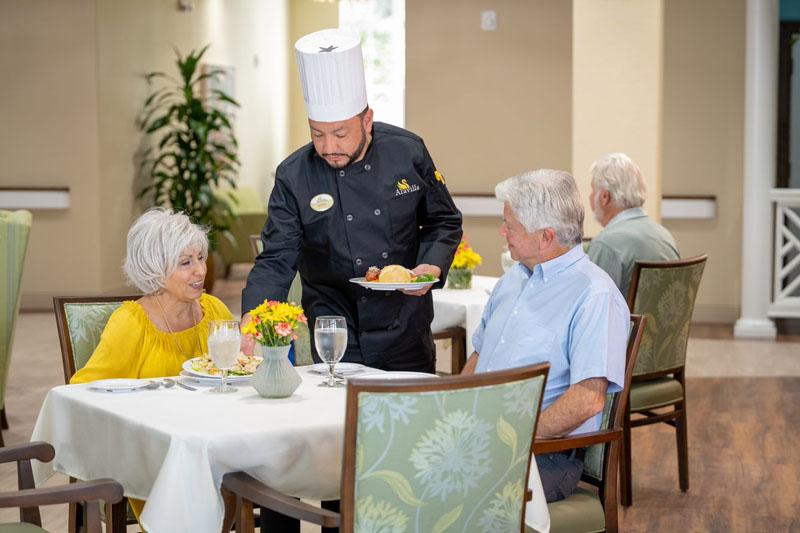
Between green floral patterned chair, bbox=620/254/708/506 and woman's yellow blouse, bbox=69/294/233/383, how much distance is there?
5.43 ft

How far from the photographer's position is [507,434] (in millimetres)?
1856

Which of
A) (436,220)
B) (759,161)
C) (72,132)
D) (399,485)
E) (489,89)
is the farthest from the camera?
(72,132)

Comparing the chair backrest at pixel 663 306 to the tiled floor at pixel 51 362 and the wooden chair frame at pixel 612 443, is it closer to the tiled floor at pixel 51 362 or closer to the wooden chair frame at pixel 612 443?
the wooden chair frame at pixel 612 443

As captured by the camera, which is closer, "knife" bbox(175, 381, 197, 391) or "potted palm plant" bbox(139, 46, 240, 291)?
"knife" bbox(175, 381, 197, 391)

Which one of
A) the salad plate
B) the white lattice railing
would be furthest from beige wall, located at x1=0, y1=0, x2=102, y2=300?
the salad plate

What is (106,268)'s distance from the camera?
876 centimetres

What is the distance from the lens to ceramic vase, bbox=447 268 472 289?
470 cm

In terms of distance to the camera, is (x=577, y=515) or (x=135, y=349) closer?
(x=577, y=515)

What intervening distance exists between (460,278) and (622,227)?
94 centimetres

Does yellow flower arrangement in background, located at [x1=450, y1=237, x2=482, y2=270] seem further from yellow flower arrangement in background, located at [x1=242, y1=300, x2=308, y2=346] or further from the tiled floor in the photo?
yellow flower arrangement in background, located at [x1=242, y1=300, x2=308, y2=346]

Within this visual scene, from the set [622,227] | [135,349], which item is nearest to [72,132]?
[622,227]

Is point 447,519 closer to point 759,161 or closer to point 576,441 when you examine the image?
point 576,441

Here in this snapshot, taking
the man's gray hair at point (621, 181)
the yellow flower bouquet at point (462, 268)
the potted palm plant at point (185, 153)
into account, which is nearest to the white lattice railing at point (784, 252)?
Answer: the yellow flower bouquet at point (462, 268)

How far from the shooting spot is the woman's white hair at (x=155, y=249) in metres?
2.80
